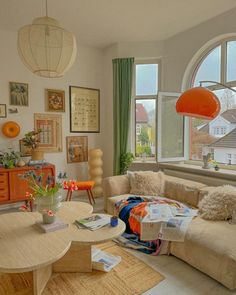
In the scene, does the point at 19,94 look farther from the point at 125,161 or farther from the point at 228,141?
the point at 228,141

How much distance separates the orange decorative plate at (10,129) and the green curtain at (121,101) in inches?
70.5

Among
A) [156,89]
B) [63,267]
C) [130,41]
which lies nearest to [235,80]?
[156,89]

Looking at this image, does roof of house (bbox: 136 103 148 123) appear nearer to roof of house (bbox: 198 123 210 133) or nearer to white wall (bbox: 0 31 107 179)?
white wall (bbox: 0 31 107 179)

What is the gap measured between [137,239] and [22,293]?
1.34 metres

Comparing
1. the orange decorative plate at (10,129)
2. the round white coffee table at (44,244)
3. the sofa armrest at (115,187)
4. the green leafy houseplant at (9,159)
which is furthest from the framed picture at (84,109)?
the round white coffee table at (44,244)

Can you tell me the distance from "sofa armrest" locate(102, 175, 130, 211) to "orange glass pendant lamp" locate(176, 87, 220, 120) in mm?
1660

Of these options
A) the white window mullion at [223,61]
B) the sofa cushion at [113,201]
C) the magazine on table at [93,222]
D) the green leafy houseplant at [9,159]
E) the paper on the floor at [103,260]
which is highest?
the white window mullion at [223,61]

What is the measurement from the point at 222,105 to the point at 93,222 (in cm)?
280

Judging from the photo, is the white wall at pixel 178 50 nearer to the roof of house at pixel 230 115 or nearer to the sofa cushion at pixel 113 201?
the roof of house at pixel 230 115

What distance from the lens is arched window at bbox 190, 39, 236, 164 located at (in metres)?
3.55

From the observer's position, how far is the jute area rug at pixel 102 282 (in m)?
1.95

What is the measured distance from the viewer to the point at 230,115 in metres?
3.60

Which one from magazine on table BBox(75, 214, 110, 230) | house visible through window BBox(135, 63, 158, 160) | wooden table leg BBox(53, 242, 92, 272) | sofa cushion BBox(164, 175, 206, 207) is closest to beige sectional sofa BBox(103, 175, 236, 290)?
sofa cushion BBox(164, 175, 206, 207)

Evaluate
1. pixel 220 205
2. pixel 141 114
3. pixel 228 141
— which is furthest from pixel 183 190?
pixel 141 114
